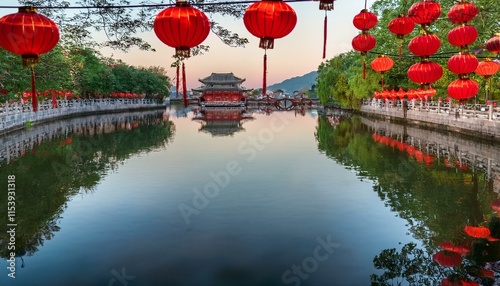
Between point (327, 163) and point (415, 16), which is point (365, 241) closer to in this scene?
point (415, 16)

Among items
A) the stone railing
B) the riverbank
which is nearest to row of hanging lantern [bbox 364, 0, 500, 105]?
the riverbank

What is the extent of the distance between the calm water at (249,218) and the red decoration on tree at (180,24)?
113 inches

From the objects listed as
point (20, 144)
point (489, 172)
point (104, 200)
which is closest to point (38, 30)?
point (104, 200)

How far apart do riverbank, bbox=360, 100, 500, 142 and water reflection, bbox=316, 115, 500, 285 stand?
67 cm

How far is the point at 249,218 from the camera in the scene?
7.47m

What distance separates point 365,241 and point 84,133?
1872 centimetres

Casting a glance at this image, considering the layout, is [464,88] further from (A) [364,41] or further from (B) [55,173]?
(B) [55,173]

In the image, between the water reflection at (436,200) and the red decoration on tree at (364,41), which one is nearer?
the water reflection at (436,200)

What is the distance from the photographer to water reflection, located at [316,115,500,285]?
5.27m

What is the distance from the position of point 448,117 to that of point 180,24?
60.8ft
